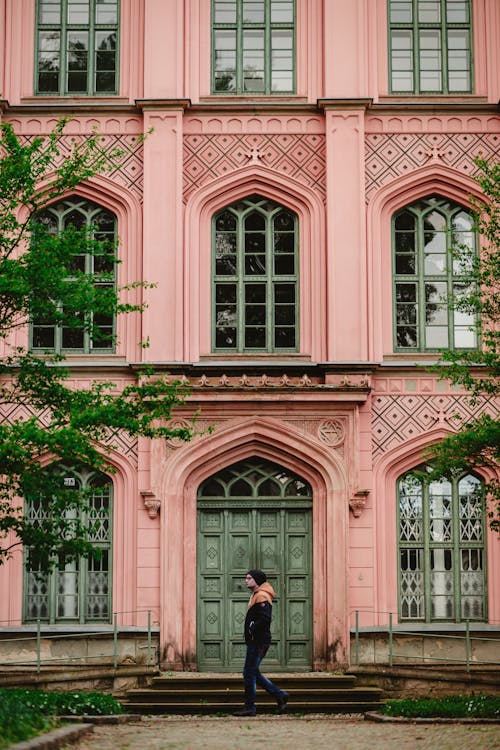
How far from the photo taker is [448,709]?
1611cm

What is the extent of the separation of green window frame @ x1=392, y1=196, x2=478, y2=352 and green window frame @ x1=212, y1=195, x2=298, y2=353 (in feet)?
5.87

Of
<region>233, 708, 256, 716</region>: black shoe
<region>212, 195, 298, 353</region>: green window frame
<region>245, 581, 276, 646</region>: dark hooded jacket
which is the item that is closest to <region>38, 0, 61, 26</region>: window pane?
<region>212, 195, 298, 353</region>: green window frame

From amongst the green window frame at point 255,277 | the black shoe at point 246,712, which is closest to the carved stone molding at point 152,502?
the green window frame at point 255,277

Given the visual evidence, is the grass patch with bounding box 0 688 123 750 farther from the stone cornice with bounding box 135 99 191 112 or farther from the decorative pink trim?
the stone cornice with bounding box 135 99 191 112

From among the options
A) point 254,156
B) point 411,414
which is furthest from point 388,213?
point 411,414

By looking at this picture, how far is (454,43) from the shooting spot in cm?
2284

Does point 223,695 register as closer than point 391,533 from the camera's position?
Yes

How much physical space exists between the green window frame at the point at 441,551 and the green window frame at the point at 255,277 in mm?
3361

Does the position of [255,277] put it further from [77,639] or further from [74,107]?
[77,639]

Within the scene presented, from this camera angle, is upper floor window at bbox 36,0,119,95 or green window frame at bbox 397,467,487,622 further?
upper floor window at bbox 36,0,119,95

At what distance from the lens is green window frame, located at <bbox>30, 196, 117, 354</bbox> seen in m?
21.8

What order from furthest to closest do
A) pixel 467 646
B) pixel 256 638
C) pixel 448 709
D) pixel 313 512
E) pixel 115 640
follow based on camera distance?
pixel 313 512 < pixel 115 640 < pixel 467 646 < pixel 256 638 < pixel 448 709

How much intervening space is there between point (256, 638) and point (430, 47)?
37.7 ft

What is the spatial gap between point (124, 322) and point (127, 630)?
5068 millimetres
